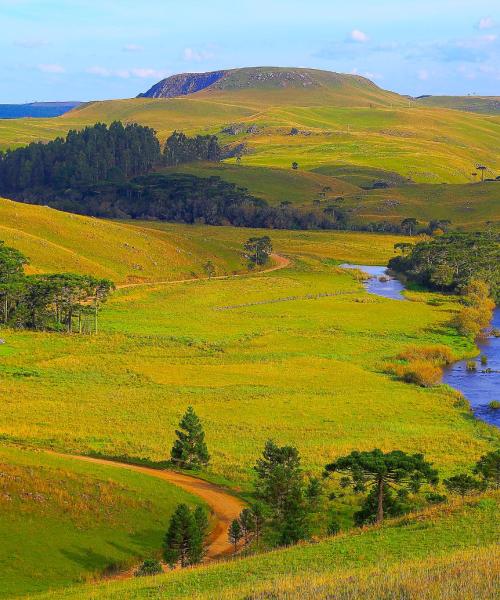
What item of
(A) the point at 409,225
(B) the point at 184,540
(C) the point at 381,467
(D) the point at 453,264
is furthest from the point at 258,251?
(B) the point at 184,540

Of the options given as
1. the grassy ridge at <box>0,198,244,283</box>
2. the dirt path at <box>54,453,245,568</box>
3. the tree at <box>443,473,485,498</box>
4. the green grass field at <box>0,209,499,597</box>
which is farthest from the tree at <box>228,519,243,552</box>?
the grassy ridge at <box>0,198,244,283</box>

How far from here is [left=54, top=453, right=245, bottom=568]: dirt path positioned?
35.7 m

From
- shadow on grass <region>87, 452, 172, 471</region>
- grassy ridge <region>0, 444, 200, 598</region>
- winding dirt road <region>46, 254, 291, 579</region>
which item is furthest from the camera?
shadow on grass <region>87, 452, 172, 471</region>

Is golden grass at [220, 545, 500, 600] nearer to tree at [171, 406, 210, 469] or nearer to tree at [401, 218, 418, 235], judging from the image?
tree at [171, 406, 210, 469]

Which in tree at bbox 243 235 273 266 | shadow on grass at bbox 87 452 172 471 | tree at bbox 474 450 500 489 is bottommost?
shadow on grass at bbox 87 452 172 471

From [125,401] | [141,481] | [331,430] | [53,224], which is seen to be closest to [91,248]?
[53,224]

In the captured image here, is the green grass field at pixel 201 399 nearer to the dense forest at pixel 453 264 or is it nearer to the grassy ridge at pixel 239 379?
the grassy ridge at pixel 239 379

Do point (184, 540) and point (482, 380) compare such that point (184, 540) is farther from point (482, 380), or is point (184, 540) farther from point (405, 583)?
point (482, 380)

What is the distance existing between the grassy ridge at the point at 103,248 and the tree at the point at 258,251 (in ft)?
6.68

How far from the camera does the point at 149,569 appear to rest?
3050 centimetres

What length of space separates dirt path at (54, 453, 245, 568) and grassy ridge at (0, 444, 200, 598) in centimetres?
111

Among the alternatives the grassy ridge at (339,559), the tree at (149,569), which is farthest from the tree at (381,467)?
the tree at (149,569)

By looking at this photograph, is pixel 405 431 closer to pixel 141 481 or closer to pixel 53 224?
pixel 141 481

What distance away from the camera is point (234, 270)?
14288cm
